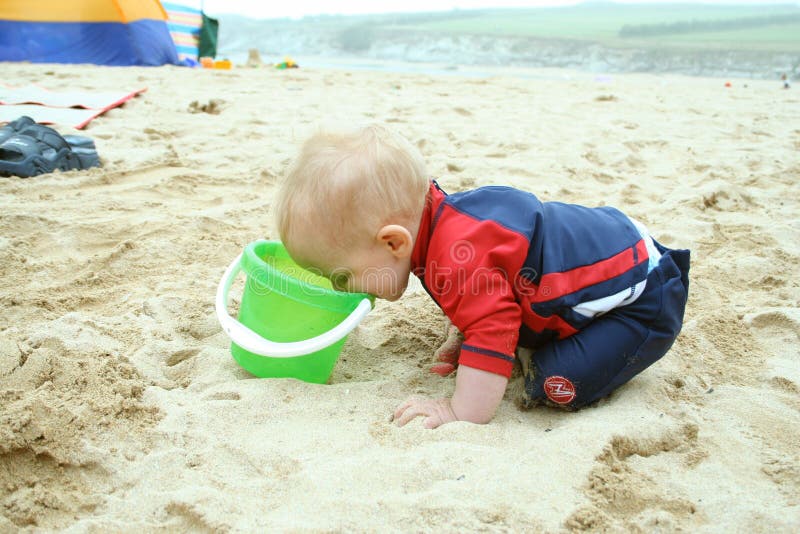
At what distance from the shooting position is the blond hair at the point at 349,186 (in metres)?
1.47

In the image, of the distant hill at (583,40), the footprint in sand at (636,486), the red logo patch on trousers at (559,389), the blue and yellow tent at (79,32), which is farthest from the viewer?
the distant hill at (583,40)

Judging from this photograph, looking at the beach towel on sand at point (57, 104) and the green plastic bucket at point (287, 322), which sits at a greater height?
the green plastic bucket at point (287, 322)

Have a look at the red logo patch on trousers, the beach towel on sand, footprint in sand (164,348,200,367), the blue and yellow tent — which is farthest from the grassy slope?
footprint in sand (164,348,200,367)

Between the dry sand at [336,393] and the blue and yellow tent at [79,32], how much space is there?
211 inches

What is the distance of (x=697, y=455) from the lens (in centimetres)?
135

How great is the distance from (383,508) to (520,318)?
58cm

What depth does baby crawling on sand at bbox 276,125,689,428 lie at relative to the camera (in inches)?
58.1

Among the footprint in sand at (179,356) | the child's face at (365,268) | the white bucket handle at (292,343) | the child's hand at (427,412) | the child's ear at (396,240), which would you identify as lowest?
the footprint in sand at (179,356)

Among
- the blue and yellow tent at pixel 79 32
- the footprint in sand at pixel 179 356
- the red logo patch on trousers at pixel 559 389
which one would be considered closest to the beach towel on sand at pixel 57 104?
the footprint in sand at pixel 179 356

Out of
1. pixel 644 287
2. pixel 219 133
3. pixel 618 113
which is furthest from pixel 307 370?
pixel 618 113

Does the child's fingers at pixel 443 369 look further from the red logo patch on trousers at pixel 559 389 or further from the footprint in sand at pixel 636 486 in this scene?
the footprint in sand at pixel 636 486

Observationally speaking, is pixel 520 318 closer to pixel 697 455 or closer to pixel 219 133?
pixel 697 455

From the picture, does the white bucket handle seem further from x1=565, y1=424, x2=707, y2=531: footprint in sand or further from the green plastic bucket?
x1=565, y1=424, x2=707, y2=531: footprint in sand

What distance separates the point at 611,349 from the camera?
5.20ft
